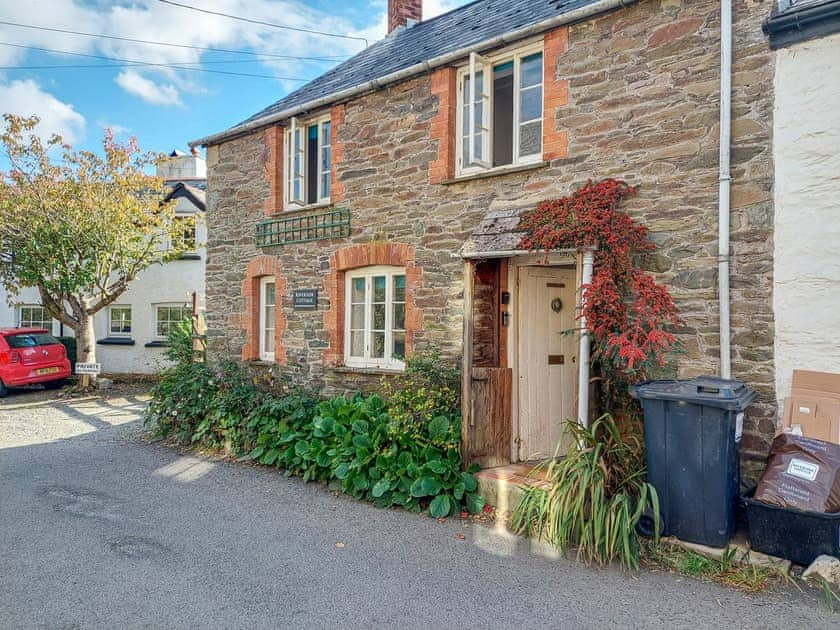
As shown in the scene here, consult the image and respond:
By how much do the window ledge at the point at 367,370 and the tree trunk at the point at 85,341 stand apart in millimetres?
9581

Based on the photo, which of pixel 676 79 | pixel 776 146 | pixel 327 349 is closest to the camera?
pixel 776 146

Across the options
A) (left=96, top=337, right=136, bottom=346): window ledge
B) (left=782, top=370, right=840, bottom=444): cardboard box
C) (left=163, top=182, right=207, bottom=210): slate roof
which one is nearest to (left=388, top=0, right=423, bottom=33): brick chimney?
(left=163, top=182, right=207, bottom=210): slate roof

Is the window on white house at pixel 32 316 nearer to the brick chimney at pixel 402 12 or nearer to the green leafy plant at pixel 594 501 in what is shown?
the brick chimney at pixel 402 12

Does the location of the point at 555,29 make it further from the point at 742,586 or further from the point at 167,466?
the point at 167,466

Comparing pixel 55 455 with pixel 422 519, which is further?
pixel 55 455

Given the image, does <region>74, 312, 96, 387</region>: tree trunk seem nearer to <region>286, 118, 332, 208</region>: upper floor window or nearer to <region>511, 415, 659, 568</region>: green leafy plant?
<region>286, 118, 332, 208</region>: upper floor window

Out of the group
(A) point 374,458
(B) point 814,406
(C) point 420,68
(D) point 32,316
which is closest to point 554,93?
(C) point 420,68

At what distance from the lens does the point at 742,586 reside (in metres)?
4.45

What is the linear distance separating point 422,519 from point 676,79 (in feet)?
16.3

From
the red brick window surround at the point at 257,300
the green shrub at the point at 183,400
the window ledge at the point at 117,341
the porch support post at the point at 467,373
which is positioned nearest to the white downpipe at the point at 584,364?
the porch support post at the point at 467,373

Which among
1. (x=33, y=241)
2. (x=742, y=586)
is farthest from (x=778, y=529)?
(x=33, y=241)

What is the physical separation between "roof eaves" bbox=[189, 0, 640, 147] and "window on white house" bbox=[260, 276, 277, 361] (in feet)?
8.52

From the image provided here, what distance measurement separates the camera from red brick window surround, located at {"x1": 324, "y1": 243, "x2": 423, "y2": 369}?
26.0ft

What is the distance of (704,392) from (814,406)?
0.93 metres
